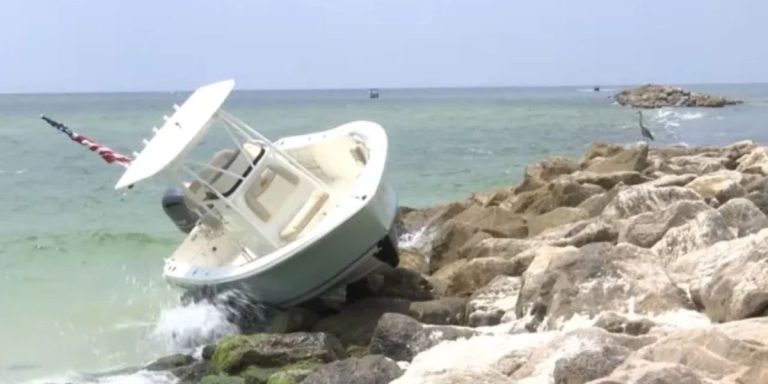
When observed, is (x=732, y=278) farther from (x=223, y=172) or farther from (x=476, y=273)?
(x=223, y=172)

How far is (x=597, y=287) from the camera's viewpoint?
25.8ft

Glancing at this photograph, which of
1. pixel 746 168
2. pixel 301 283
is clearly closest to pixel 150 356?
pixel 301 283

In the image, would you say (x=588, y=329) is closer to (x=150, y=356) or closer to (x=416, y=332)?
(x=416, y=332)

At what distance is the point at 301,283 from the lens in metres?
10.8

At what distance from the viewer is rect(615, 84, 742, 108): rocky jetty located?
81.4m

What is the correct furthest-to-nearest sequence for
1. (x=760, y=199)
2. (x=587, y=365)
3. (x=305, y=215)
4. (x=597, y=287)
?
(x=305, y=215), (x=760, y=199), (x=597, y=287), (x=587, y=365)

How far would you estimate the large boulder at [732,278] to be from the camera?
266 inches

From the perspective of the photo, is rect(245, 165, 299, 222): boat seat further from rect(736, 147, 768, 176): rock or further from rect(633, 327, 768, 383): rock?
rect(633, 327, 768, 383): rock

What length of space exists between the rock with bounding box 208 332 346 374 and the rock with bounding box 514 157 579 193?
803cm

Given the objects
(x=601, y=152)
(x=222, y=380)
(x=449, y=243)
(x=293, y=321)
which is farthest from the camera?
(x=601, y=152)

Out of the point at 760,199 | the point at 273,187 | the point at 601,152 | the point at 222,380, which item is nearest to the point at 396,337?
the point at 222,380

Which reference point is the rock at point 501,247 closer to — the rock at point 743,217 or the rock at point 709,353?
the rock at point 743,217

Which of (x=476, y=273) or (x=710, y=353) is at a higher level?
(x=710, y=353)

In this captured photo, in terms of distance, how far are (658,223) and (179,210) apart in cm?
629
